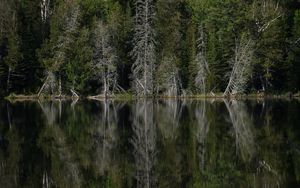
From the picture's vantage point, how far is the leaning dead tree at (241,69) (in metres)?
79.5

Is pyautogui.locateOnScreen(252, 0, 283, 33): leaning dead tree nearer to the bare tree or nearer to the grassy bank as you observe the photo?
the grassy bank

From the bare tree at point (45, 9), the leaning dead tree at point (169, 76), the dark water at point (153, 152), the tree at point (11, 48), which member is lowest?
the dark water at point (153, 152)

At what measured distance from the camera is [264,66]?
8150 cm

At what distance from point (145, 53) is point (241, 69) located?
13.6 m

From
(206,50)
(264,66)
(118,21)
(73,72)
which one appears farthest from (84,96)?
(264,66)

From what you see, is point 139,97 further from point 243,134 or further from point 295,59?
point 243,134

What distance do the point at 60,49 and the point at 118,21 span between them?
999 cm

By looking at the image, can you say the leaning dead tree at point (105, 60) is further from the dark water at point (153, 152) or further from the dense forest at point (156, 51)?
the dark water at point (153, 152)

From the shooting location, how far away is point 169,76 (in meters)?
82.2

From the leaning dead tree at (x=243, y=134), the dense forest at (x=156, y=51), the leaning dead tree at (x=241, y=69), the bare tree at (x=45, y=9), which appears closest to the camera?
the leaning dead tree at (x=243, y=134)

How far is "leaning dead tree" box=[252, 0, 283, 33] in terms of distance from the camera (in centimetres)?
8281

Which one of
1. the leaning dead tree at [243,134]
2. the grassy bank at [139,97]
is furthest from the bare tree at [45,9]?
the leaning dead tree at [243,134]

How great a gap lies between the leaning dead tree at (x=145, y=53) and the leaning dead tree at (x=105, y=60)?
9.70 feet

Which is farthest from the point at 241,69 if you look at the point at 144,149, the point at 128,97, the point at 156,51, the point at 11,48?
the point at 144,149
